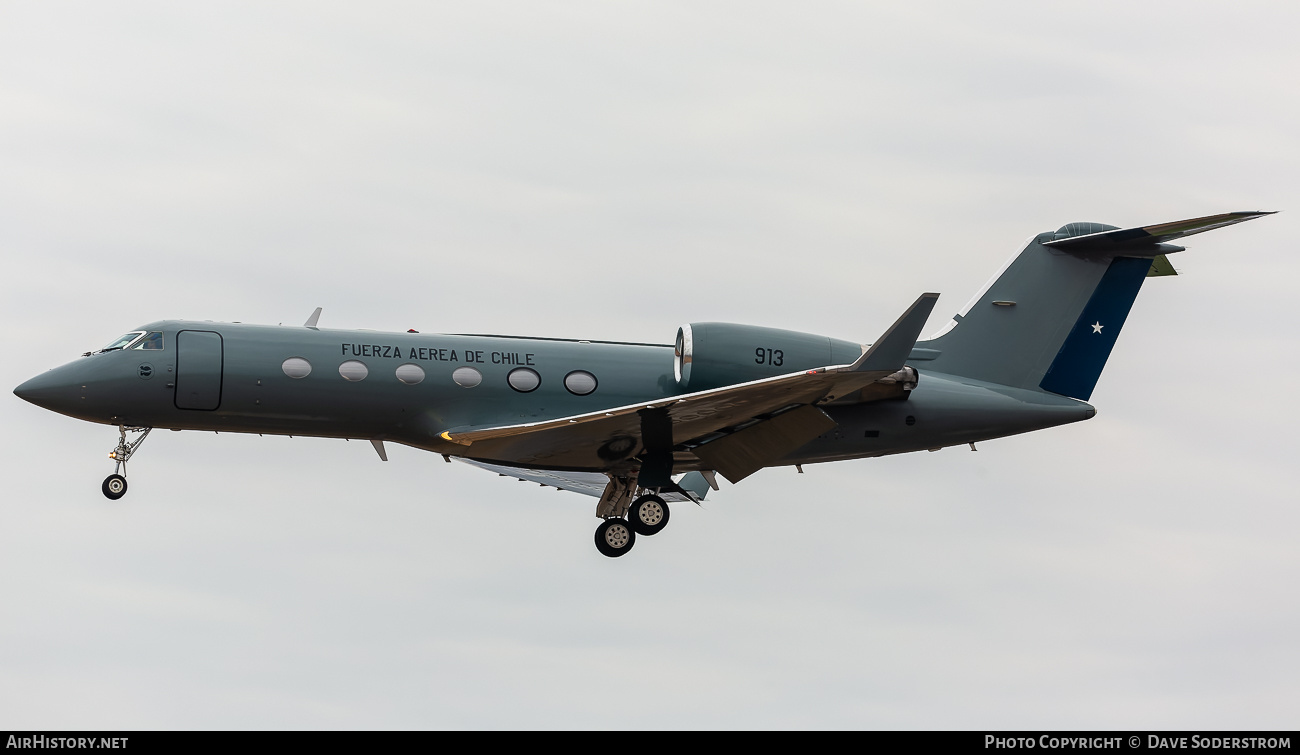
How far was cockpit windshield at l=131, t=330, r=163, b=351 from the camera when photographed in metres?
23.6

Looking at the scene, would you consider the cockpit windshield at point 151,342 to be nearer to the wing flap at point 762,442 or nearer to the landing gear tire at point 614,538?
the landing gear tire at point 614,538

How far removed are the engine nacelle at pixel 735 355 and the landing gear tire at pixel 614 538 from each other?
310cm

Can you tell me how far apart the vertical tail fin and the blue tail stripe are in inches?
0.8

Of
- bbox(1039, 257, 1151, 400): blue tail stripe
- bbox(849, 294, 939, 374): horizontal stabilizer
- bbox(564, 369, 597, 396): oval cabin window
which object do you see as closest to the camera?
bbox(849, 294, 939, 374): horizontal stabilizer

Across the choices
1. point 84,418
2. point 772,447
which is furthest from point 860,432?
point 84,418

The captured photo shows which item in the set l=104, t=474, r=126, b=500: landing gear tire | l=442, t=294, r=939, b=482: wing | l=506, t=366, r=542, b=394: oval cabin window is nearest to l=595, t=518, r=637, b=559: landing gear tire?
l=442, t=294, r=939, b=482: wing

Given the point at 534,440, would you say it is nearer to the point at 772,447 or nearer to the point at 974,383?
the point at 772,447

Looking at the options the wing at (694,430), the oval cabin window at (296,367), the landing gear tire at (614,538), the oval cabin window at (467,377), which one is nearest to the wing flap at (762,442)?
the wing at (694,430)

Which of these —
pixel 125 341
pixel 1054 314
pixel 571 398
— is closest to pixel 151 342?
pixel 125 341

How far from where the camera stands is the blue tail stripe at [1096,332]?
26.9 m

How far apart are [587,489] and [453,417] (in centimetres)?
461

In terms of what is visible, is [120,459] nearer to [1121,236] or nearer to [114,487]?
[114,487]

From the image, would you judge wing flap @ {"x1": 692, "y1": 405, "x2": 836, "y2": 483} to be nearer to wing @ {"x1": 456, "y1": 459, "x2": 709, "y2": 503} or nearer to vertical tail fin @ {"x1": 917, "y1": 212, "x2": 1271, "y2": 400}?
wing @ {"x1": 456, "y1": 459, "x2": 709, "y2": 503}

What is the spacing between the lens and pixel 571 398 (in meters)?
24.4
